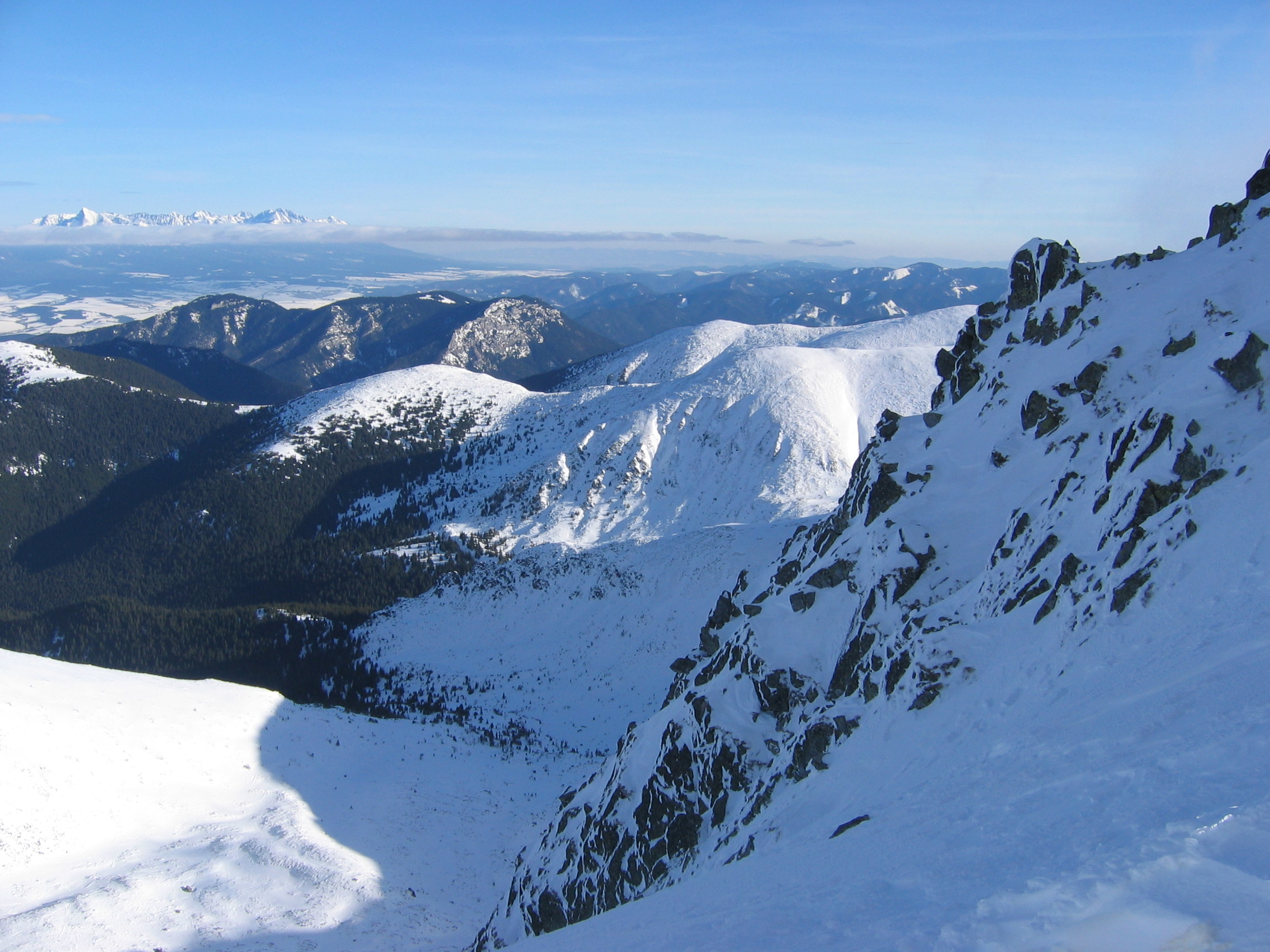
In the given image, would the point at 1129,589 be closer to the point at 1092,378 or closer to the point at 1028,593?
the point at 1028,593

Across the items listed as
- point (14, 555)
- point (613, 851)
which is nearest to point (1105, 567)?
point (613, 851)

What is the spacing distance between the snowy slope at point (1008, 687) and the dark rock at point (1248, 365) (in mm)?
49

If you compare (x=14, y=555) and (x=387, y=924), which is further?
(x=14, y=555)

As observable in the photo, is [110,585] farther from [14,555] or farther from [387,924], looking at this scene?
[387,924]

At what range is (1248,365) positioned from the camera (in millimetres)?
17500

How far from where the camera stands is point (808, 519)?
83.0 metres

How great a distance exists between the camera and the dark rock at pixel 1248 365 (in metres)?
17.5

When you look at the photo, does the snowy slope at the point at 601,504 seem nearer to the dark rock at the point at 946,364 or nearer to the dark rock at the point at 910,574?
the dark rock at the point at 946,364

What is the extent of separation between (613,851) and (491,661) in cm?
5301

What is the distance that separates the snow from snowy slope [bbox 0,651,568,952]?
534ft

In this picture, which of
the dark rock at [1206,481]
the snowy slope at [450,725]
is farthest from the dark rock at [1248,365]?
the snowy slope at [450,725]

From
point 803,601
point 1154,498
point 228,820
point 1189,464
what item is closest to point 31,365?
point 228,820

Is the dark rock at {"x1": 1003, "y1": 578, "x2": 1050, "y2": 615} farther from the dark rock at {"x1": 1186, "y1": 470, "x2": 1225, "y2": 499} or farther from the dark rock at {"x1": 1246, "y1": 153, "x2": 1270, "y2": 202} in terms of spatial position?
the dark rock at {"x1": 1246, "y1": 153, "x2": 1270, "y2": 202}

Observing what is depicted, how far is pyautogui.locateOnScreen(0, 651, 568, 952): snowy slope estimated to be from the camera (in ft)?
112
